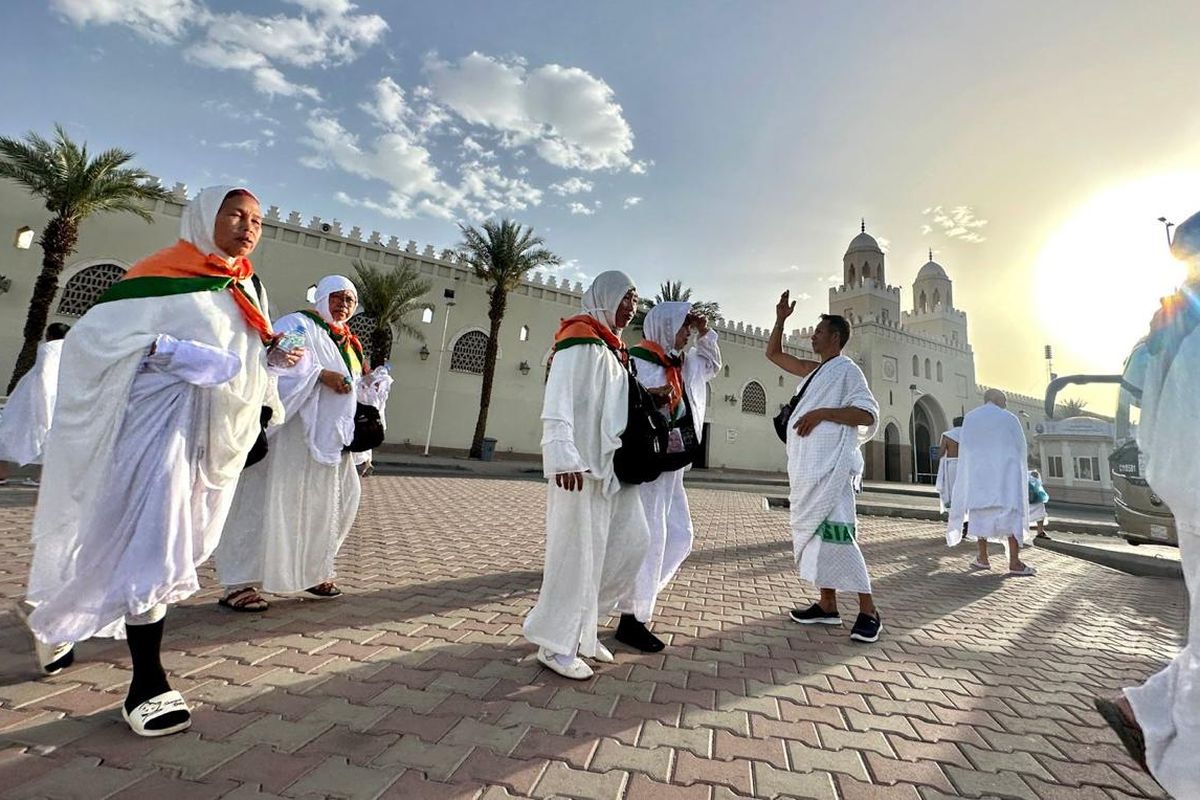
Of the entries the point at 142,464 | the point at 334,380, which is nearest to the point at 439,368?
the point at 334,380

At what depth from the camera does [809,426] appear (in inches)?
138

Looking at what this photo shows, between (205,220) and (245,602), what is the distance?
197 cm

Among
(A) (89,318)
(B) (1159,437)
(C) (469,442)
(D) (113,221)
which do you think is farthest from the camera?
(C) (469,442)

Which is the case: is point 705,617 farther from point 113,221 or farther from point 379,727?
point 113,221

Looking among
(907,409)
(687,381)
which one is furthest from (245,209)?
(907,409)

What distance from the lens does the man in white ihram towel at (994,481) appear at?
569 cm

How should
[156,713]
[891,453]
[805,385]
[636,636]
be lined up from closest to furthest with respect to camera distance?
[156,713]
[636,636]
[805,385]
[891,453]

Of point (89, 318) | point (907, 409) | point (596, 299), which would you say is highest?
point (907, 409)

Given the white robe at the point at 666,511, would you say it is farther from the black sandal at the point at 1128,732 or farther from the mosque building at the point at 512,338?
the mosque building at the point at 512,338

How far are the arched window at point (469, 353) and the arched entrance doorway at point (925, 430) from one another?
2966 cm

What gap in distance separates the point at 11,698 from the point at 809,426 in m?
3.77

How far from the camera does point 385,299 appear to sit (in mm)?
19500

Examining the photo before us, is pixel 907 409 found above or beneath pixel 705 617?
above

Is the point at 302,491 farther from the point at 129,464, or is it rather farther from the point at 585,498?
the point at 585,498
